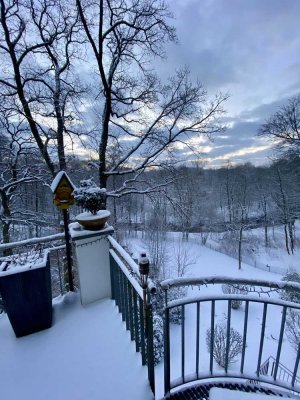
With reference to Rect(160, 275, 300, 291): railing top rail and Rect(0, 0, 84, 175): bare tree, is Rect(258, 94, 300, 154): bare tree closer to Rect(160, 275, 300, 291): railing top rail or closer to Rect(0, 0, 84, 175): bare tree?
Rect(0, 0, 84, 175): bare tree

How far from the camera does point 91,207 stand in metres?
2.69

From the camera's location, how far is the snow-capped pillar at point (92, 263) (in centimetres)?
250

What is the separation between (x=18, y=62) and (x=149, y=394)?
21.1ft

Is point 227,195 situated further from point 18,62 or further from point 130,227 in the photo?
point 18,62

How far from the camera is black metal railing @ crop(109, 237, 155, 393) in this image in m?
1.44

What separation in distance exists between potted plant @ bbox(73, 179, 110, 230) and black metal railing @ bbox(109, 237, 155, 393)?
288 mm

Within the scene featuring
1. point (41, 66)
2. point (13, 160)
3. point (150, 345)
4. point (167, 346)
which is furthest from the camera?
point (13, 160)

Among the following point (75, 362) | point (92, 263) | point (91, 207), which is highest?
point (91, 207)

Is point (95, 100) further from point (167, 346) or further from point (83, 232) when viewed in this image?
point (167, 346)

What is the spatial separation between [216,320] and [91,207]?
27.0ft

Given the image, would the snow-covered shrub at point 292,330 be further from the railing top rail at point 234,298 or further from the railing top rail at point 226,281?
the railing top rail at point 226,281

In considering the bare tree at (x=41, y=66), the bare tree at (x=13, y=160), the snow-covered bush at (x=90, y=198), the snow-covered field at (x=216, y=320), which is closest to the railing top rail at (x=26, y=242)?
the snow-covered bush at (x=90, y=198)

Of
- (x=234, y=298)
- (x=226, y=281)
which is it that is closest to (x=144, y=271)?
(x=226, y=281)

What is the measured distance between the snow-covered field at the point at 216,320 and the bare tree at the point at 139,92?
11.0 feet
